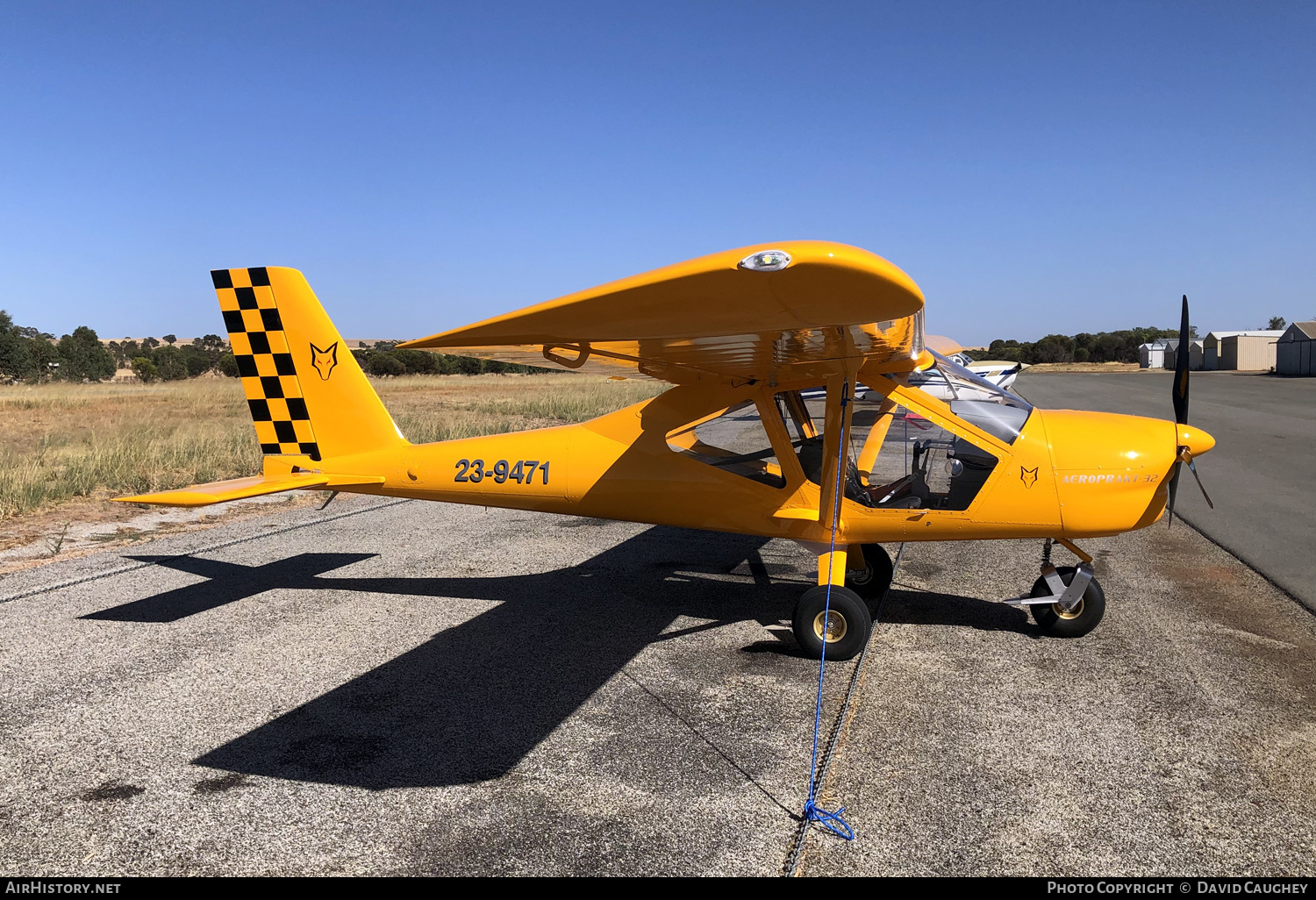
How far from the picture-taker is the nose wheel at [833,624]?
502cm

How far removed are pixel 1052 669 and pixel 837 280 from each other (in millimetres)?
3442

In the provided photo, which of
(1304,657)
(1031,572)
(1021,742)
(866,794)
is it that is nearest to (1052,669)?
(1021,742)

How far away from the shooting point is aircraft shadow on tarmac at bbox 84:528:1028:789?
3871 mm

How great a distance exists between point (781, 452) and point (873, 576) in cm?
153

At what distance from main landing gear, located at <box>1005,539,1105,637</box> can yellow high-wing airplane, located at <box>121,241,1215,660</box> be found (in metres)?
0.01

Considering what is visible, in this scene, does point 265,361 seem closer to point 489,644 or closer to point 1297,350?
point 489,644

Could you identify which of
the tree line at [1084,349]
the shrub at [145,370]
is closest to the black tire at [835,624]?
the shrub at [145,370]

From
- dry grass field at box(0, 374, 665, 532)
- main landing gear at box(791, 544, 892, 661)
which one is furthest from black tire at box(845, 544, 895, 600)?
dry grass field at box(0, 374, 665, 532)

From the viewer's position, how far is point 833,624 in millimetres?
5105

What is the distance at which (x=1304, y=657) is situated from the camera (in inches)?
195

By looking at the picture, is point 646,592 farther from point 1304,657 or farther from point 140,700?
point 1304,657

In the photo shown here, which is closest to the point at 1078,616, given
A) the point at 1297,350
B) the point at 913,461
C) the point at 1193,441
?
the point at 1193,441

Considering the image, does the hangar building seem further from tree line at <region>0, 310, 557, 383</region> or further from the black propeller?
the black propeller

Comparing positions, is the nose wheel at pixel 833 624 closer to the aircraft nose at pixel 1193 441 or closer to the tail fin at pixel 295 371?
the aircraft nose at pixel 1193 441
